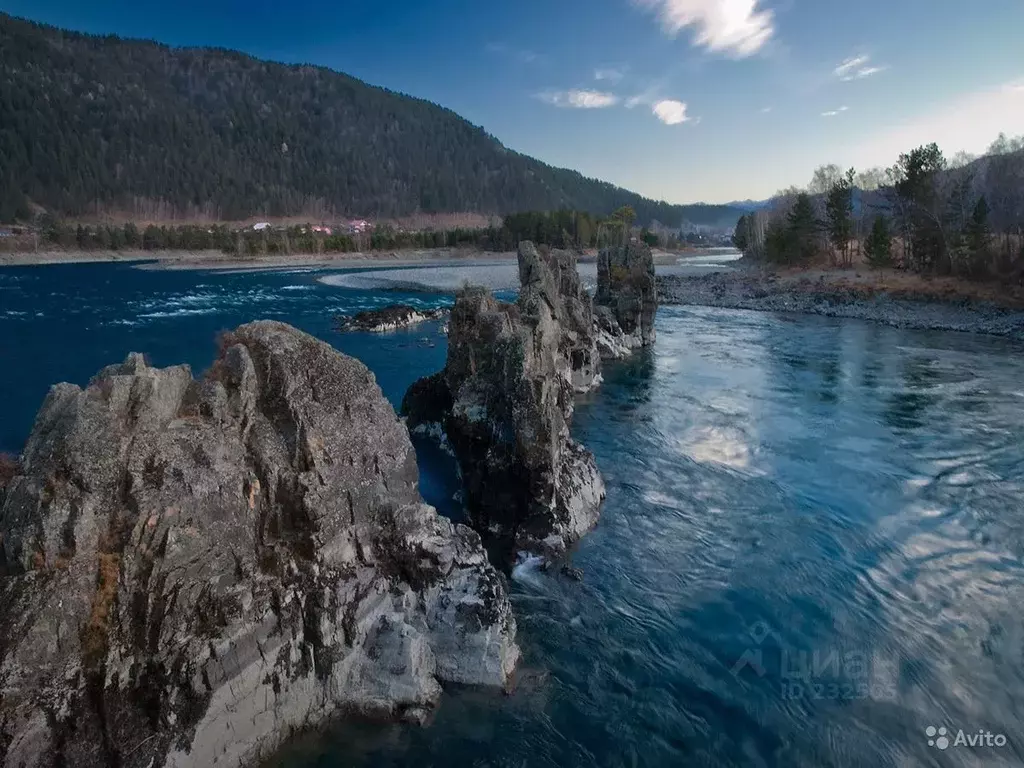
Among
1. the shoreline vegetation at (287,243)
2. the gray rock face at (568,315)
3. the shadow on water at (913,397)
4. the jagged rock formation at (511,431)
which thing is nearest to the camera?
the jagged rock formation at (511,431)

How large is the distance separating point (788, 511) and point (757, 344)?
3337cm

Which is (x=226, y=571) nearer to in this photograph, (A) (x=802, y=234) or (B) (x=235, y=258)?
(A) (x=802, y=234)

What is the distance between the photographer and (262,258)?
14225 centimetres

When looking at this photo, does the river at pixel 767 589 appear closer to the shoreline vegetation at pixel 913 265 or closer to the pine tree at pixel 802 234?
the shoreline vegetation at pixel 913 265

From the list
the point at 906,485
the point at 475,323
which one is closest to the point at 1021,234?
the point at 906,485

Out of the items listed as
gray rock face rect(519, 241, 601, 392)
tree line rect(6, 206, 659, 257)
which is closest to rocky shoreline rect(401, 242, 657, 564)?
gray rock face rect(519, 241, 601, 392)

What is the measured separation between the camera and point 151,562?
897 cm

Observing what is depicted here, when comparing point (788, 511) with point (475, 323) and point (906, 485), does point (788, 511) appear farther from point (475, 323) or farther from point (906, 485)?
point (475, 323)

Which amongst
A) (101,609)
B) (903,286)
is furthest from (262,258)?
(101,609)

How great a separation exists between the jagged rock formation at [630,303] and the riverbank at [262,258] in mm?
96117

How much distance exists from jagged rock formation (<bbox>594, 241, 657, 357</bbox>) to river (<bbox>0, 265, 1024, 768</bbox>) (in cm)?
882

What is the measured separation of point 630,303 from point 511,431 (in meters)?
33.8

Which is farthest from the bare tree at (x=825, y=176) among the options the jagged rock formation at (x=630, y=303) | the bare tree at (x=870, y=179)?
the jagged rock formation at (x=630, y=303)

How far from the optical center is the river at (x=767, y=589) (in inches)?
447
